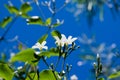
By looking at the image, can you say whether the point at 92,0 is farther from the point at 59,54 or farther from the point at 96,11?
the point at 59,54

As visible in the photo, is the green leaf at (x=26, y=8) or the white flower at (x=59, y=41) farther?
the green leaf at (x=26, y=8)

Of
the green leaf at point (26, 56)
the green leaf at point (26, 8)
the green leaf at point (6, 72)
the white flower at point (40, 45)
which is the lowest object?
the green leaf at point (6, 72)

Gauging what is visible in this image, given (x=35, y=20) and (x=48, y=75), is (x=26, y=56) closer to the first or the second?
(x=48, y=75)

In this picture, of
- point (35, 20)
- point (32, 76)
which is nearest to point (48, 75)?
point (32, 76)

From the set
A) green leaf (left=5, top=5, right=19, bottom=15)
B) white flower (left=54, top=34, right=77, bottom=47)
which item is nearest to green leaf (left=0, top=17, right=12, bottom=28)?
green leaf (left=5, top=5, right=19, bottom=15)

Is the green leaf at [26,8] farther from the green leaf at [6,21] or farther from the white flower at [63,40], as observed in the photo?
the white flower at [63,40]

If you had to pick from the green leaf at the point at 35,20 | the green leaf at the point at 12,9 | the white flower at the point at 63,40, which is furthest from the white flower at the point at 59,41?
the green leaf at the point at 12,9

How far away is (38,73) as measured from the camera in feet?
1.38

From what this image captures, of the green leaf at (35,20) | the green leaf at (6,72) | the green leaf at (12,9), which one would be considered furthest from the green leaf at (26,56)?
the green leaf at (12,9)

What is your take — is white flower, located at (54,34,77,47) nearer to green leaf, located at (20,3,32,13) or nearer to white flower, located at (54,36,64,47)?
white flower, located at (54,36,64,47)

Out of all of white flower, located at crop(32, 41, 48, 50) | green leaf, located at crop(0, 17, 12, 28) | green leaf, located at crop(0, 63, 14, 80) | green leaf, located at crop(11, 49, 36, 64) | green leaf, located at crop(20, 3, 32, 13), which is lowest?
green leaf, located at crop(0, 63, 14, 80)

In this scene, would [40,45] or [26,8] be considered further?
[26,8]

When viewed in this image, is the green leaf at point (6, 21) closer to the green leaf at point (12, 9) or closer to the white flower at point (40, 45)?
the green leaf at point (12, 9)

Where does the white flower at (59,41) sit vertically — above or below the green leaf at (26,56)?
above
